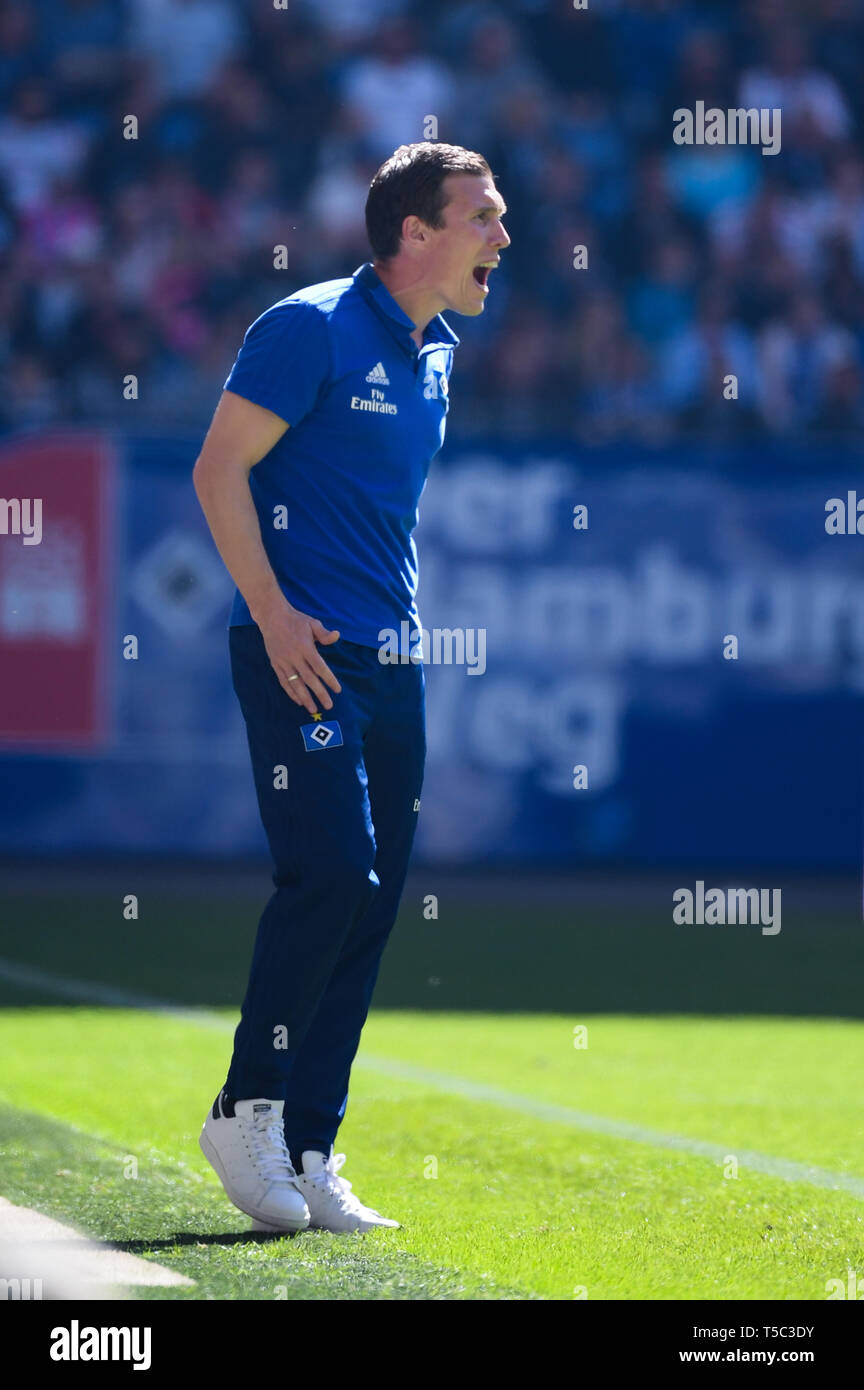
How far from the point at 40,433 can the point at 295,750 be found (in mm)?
7848

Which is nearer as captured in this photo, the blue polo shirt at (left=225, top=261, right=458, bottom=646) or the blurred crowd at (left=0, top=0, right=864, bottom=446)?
the blue polo shirt at (left=225, top=261, right=458, bottom=646)

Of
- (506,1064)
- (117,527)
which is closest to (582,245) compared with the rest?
(117,527)

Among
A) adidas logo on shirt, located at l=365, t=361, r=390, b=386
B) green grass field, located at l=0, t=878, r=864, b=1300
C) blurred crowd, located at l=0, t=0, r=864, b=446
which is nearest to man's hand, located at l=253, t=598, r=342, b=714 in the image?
adidas logo on shirt, located at l=365, t=361, r=390, b=386

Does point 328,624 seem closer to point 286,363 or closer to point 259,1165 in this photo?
point 286,363

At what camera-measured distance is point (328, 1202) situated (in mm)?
4375

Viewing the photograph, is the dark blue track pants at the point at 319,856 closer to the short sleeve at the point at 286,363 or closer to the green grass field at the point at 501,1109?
the green grass field at the point at 501,1109

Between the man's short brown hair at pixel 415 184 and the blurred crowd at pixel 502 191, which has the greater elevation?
the blurred crowd at pixel 502 191

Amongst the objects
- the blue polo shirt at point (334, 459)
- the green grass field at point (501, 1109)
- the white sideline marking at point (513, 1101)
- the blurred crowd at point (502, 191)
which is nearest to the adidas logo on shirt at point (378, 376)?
the blue polo shirt at point (334, 459)

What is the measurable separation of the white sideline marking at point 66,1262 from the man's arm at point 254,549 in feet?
3.72

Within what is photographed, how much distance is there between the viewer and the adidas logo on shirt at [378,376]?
14.6 ft

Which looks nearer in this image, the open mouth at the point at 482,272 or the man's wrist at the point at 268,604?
the man's wrist at the point at 268,604

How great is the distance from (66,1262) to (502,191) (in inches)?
410

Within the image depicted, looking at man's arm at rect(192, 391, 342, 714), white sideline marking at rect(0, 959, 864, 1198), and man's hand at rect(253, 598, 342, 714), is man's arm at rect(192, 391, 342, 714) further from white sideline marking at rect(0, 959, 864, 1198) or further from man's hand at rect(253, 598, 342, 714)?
white sideline marking at rect(0, 959, 864, 1198)

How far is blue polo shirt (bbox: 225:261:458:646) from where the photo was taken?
4.32 m
